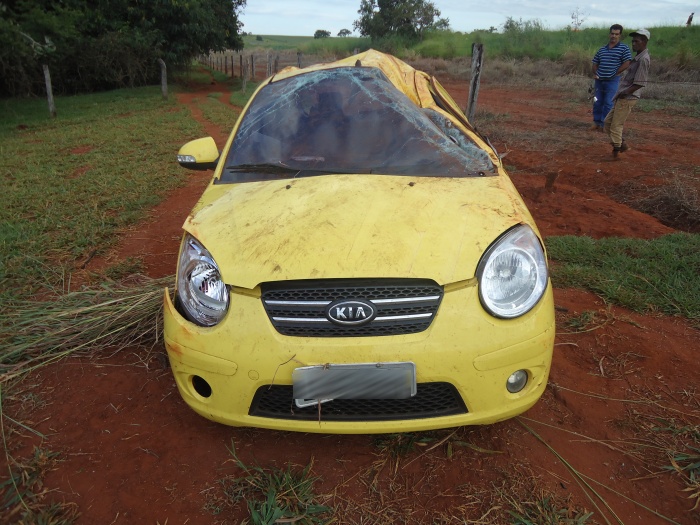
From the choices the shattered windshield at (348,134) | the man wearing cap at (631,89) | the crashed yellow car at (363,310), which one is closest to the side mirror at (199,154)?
the shattered windshield at (348,134)

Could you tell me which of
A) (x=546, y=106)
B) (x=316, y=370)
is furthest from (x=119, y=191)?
(x=546, y=106)

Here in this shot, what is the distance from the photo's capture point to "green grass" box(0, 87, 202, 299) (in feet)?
14.2

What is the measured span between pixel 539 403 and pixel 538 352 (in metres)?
0.71

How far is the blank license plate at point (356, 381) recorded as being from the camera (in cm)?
172

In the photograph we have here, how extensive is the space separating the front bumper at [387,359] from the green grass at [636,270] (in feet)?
6.19

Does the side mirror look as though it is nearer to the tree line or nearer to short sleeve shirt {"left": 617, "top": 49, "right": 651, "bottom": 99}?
short sleeve shirt {"left": 617, "top": 49, "right": 651, "bottom": 99}

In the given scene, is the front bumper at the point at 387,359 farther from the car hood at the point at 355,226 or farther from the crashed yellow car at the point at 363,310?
the car hood at the point at 355,226

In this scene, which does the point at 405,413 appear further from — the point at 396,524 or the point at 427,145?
the point at 427,145

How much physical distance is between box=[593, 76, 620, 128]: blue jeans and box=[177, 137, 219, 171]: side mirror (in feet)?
27.1

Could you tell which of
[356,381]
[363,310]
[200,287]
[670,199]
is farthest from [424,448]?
[670,199]

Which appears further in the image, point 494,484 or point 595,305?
point 595,305

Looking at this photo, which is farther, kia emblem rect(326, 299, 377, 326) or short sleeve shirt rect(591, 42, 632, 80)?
short sleeve shirt rect(591, 42, 632, 80)

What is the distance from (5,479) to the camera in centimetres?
201

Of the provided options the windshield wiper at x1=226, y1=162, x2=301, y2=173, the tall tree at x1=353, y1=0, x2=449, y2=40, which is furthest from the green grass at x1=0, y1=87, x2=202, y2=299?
the tall tree at x1=353, y1=0, x2=449, y2=40
